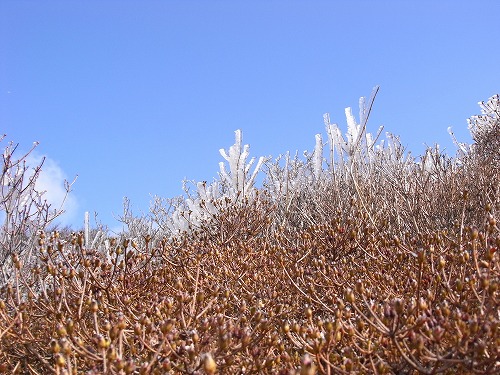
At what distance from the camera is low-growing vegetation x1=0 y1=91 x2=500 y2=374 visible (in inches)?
72.3

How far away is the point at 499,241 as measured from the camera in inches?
100.0

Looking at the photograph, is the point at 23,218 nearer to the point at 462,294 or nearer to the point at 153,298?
the point at 153,298

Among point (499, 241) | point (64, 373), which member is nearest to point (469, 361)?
point (499, 241)

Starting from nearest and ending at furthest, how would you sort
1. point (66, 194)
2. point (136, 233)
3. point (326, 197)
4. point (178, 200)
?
1. point (66, 194)
2. point (326, 197)
3. point (136, 233)
4. point (178, 200)

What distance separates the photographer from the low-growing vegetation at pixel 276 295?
72.3 inches

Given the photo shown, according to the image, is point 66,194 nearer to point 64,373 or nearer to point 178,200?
point 64,373

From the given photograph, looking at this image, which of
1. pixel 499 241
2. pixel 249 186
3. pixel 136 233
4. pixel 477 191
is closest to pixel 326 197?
pixel 249 186

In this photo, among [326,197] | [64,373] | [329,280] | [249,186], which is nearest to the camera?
[64,373]

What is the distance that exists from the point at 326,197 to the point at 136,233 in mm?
7371

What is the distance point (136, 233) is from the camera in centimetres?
1374

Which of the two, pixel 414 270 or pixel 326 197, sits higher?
pixel 326 197

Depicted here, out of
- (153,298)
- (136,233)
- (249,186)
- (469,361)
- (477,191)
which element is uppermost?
(136,233)

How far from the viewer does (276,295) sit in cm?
333

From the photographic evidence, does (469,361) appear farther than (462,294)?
No
